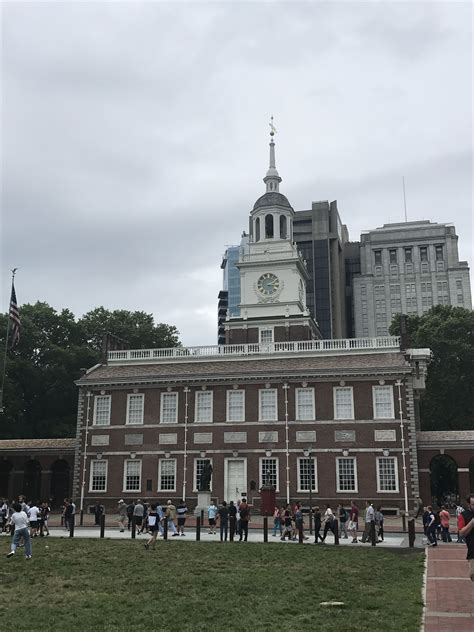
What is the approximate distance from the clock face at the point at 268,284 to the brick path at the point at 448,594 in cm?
3434

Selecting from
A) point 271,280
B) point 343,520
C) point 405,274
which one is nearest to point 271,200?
point 271,280

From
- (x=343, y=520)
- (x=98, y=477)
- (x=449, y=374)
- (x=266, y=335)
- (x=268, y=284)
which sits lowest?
(x=343, y=520)

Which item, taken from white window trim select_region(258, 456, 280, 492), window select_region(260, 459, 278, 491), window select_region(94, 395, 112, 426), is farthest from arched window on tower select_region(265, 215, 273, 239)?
window select_region(260, 459, 278, 491)

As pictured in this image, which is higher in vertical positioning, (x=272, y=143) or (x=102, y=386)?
(x=272, y=143)

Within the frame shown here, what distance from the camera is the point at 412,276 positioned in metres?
161

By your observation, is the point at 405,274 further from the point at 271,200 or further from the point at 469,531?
the point at 469,531

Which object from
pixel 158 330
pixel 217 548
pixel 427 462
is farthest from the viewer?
pixel 158 330

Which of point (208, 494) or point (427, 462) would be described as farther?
point (427, 462)

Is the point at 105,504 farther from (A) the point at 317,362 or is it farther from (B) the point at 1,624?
(B) the point at 1,624

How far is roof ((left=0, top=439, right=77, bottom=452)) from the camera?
47.5 m

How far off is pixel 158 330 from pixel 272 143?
22.6 meters

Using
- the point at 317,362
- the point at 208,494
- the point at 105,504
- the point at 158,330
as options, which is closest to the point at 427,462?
the point at 317,362

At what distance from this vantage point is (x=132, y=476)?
145 ft

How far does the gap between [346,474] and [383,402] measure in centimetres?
483
